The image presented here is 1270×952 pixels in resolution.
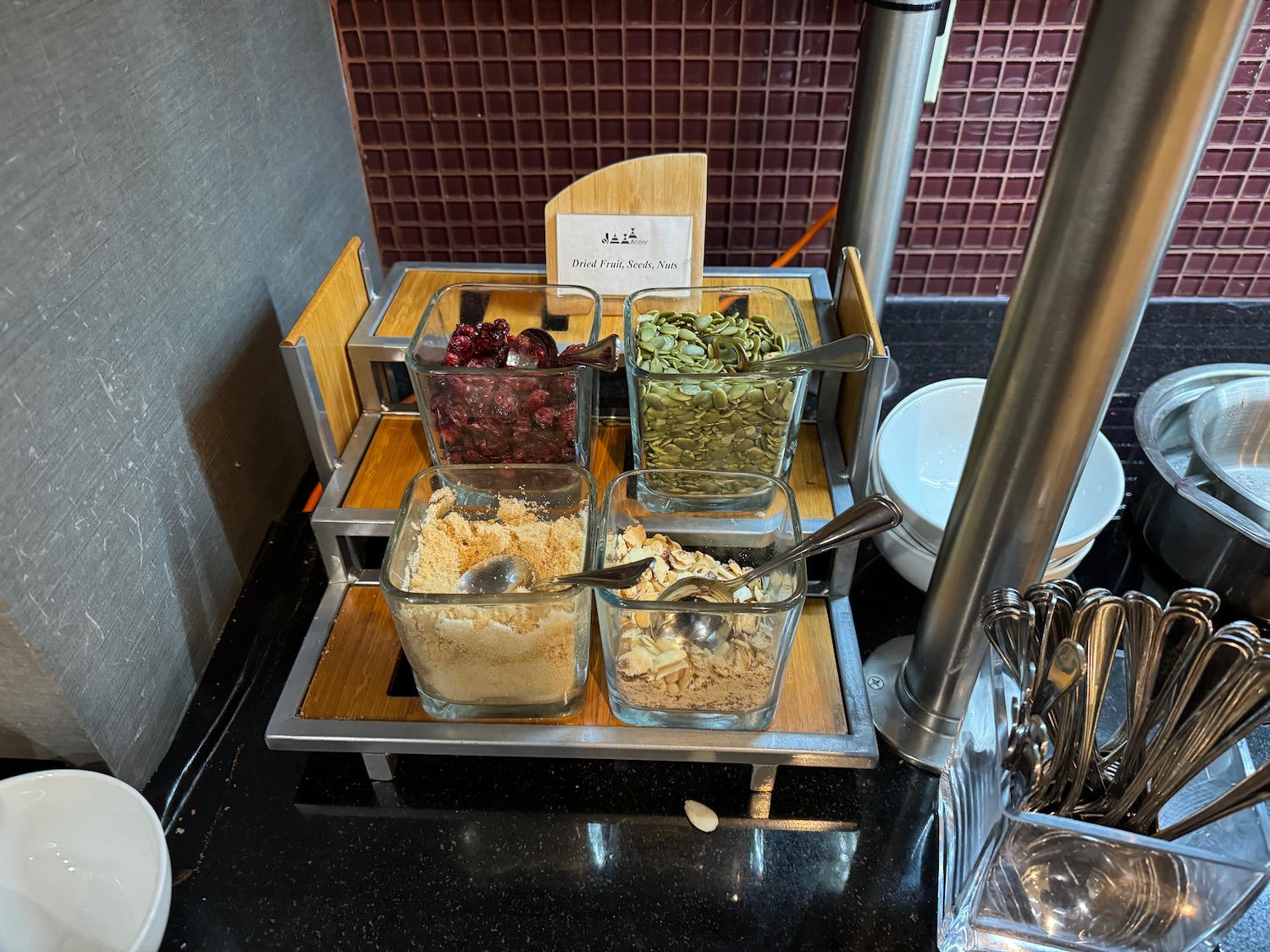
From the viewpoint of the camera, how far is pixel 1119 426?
105 cm

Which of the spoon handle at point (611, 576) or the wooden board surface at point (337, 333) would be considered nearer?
the spoon handle at point (611, 576)

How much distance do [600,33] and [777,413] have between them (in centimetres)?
59

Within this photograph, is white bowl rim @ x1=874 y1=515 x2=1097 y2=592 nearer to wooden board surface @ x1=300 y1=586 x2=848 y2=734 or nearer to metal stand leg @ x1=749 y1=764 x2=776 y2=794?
wooden board surface @ x1=300 y1=586 x2=848 y2=734

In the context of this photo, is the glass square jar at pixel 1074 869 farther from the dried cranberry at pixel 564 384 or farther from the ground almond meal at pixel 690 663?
the dried cranberry at pixel 564 384

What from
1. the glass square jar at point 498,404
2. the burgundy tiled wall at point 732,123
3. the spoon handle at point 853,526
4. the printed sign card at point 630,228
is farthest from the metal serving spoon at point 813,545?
the burgundy tiled wall at point 732,123

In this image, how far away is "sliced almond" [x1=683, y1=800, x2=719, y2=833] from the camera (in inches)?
26.9

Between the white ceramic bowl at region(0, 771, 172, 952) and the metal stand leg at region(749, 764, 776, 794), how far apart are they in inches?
16.2

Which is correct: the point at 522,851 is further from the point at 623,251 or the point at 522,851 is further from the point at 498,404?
the point at 623,251

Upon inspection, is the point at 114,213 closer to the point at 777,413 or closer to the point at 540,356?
the point at 540,356

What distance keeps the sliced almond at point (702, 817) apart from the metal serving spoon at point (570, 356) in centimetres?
36

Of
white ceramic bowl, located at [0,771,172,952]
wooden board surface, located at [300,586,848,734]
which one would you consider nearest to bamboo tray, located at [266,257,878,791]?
wooden board surface, located at [300,586,848,734]

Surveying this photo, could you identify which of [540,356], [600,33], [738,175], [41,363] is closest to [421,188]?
[600,33]

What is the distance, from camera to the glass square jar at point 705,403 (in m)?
0.70

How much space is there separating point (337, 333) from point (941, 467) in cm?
61
